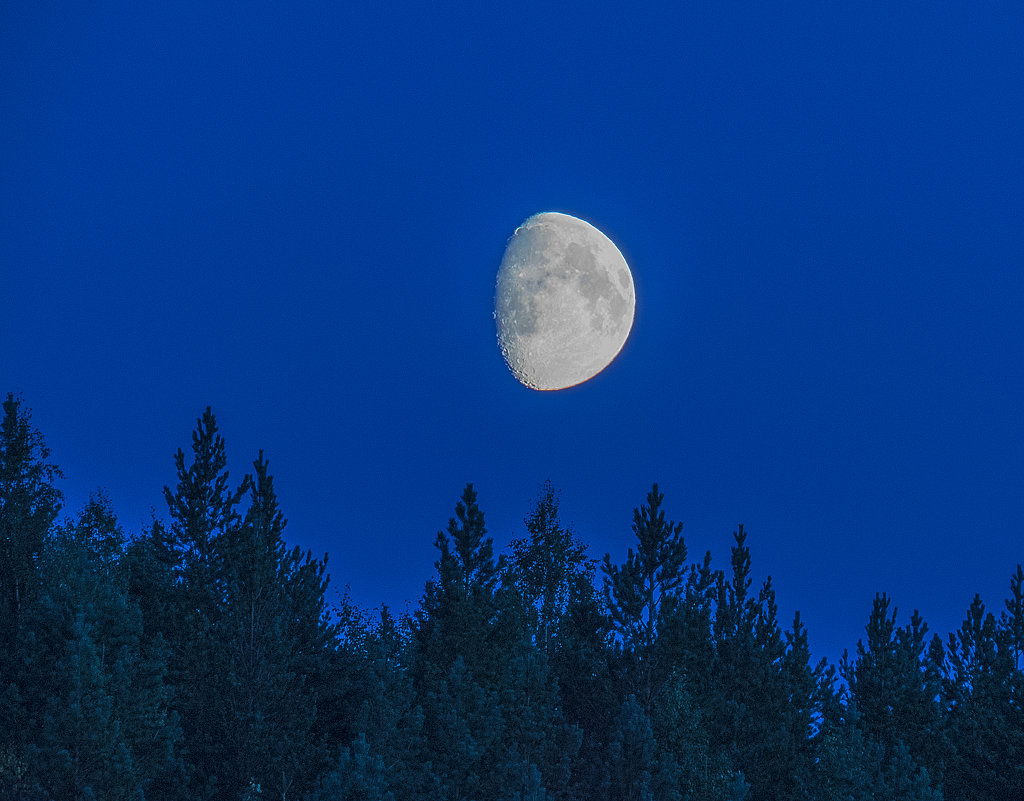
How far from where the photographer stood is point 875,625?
66.9 m

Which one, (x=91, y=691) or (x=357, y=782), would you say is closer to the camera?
(x=357, y=782)

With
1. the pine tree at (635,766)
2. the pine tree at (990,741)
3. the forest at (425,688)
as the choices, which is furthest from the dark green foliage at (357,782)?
the pine tree at (990,741)

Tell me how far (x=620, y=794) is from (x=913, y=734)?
77.4ft

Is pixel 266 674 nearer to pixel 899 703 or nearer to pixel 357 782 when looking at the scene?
pixel 357 782

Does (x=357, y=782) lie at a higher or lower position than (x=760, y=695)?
lower

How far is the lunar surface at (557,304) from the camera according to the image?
63.6 metres

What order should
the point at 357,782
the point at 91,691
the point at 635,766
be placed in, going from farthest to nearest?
1. the point at 635,766
2. the point at 91,691
3. the point at 357,782

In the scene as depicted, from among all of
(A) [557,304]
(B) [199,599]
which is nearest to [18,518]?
(B) [199,599]

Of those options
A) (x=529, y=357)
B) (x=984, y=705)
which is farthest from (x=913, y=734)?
(x=529, y=357)

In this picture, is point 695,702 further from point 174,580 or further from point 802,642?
point 174,580

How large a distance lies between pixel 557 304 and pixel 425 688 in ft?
74.9

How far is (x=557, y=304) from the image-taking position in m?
63.2

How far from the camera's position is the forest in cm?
4544

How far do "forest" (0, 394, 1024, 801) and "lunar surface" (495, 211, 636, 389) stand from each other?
455 inches
